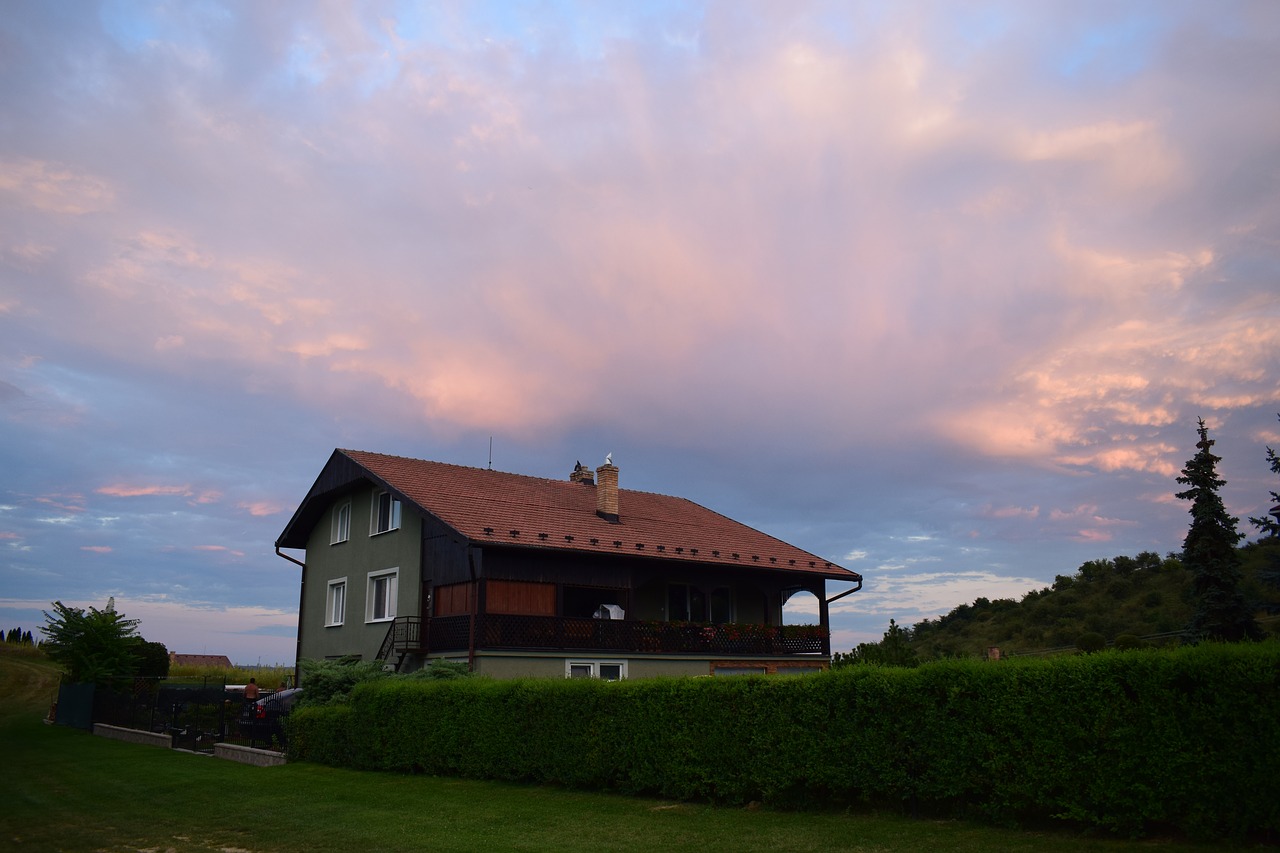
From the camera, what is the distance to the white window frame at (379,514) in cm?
3003

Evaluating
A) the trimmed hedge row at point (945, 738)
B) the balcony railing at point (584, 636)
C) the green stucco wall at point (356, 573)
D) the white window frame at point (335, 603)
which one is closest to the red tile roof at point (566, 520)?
the green stucco wall at point (356, 573)

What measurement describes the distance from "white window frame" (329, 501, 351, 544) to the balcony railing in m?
6.17

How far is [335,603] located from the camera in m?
32.3

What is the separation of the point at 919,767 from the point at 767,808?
241 cm

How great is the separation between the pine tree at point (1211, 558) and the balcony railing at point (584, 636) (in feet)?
46.8

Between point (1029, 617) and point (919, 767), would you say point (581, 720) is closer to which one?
point (919, 767)

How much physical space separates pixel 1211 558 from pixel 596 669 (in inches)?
852

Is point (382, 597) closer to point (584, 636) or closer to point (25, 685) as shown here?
point (584, 636)

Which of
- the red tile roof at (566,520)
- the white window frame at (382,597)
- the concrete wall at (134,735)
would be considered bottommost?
the concrete wall at (134,735)

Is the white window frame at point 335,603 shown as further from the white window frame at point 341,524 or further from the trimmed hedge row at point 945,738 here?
the trimmed hedge row at point 945,738

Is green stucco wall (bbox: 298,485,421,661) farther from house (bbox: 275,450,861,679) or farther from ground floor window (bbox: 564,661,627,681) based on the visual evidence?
ground floor window (bbox: 564,661,627,681)

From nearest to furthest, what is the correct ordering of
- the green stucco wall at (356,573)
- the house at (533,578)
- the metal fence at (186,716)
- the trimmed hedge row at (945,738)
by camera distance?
the trimmed hedge row at (945,738)
the metal fence at (186,716)
the house at (533,578)
the green stucco wall at (356,573)

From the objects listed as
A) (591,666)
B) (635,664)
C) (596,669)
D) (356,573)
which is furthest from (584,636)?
(356,573)

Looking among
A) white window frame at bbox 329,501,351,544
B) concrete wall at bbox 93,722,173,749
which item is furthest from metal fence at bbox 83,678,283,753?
white window frame at bbox 329,501,351,544
